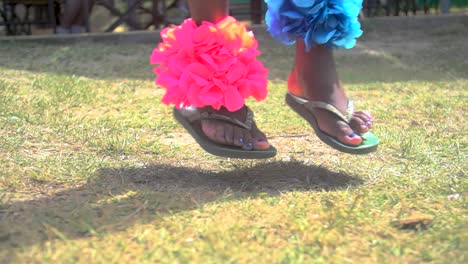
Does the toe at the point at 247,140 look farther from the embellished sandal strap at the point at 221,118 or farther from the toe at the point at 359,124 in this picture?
the toe at the point at 359,124

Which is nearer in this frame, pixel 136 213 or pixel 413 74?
pixel 136 213

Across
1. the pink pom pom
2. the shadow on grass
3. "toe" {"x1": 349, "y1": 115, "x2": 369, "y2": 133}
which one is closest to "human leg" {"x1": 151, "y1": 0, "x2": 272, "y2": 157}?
the pink pom pom

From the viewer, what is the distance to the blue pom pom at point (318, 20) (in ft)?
5.41

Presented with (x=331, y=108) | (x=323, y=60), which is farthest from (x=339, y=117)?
(x=323, y=60)

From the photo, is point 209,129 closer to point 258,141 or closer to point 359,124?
point 258,141

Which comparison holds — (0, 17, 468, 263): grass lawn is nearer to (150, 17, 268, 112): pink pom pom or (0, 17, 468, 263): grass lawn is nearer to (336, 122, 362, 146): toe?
(336, 122, 362, 146): toe

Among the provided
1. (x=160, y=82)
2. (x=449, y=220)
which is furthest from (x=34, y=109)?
(x=449, y=220)

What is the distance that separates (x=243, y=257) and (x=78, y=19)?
4.88 meters

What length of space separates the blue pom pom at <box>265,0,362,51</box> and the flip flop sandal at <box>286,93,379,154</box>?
17cm

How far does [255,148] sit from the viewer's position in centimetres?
163

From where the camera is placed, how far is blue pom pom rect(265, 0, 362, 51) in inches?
64.9

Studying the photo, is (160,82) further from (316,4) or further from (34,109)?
(34,109)

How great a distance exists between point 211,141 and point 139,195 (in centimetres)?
28

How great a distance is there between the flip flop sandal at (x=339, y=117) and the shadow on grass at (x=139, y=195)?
0.09 metres
